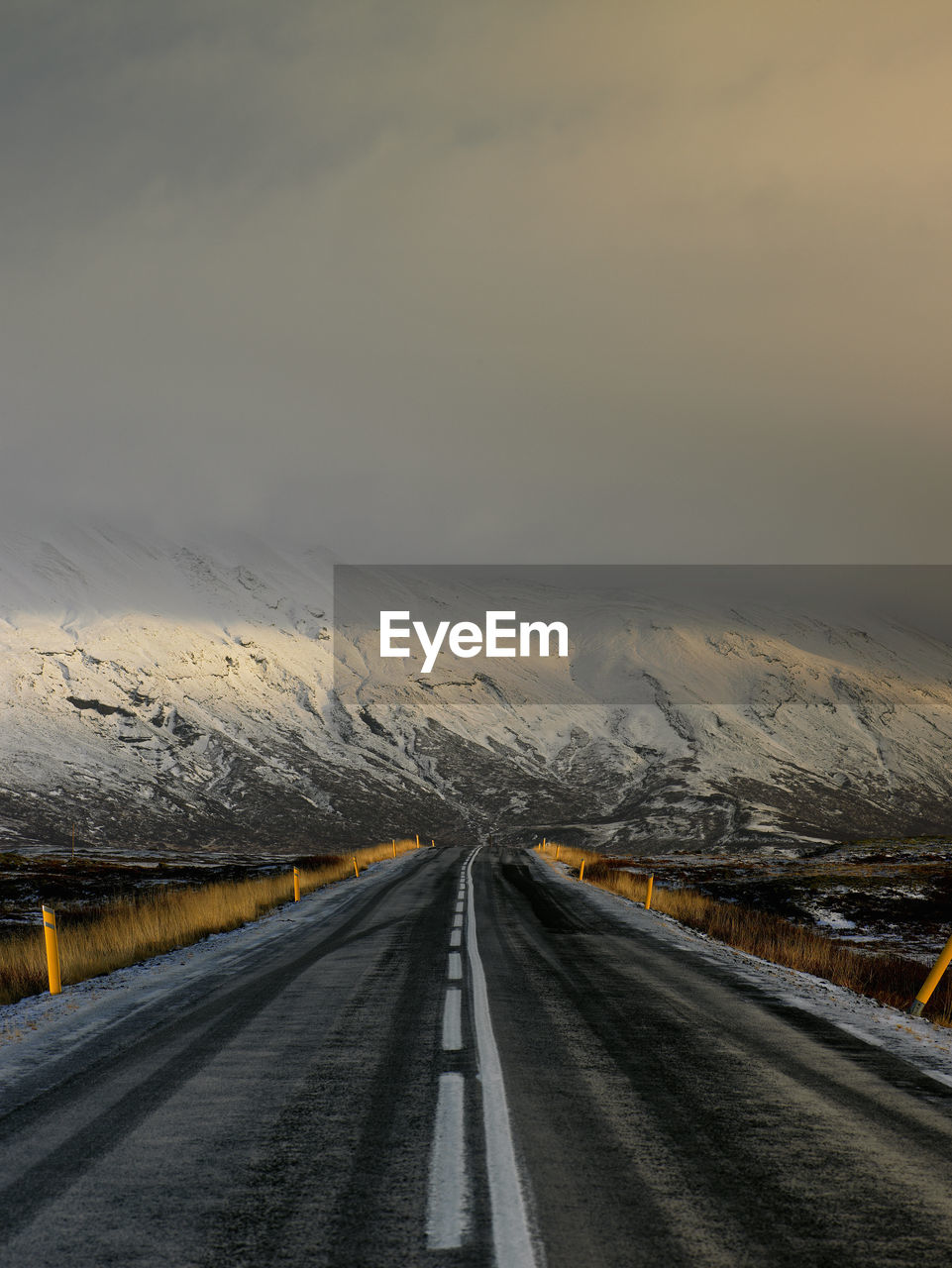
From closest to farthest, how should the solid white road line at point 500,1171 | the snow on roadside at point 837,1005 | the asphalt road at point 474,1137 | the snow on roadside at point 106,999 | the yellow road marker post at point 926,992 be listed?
the solid white road line at point 500,1171
the asphalt road at point 474,1137
the snow on roadside at point 106,999
the snow on roadside at point 837,1005
the yellow road marker post at point 926,992

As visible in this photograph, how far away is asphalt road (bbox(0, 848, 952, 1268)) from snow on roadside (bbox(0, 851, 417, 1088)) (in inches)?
11.6

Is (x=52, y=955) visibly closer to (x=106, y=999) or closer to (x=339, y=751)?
(x=106, y=999)

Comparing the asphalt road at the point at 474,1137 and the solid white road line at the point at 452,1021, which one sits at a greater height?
the asphalt road at the point at 474,1137

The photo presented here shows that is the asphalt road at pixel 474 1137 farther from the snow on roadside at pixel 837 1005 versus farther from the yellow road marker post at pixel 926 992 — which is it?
the yellow road marker post at pixel 926 992

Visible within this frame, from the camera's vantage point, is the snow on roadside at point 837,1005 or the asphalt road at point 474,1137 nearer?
the asphalt road at point 474,1137

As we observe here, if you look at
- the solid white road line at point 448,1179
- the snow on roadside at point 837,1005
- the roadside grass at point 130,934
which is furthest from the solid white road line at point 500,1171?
the roadside grass at point 130,934

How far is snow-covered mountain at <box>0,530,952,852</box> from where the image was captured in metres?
122

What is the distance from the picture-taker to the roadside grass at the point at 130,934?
1159 centimetres

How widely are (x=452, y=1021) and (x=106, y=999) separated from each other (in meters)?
4.27

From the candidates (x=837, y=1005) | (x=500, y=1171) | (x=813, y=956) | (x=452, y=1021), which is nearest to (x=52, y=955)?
(x=452, y=1021)

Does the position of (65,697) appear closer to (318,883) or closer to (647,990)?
(318,883)

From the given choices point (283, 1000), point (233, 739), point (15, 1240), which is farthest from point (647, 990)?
point (233, 739)

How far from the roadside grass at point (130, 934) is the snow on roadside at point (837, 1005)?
28.0 ft

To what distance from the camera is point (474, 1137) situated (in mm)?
5375
